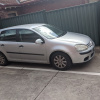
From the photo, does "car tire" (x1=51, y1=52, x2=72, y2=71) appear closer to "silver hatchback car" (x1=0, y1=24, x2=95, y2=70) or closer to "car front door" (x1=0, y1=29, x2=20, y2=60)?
"silver hatchback car" (x1=0, y1=24, x2=95, y2=70)

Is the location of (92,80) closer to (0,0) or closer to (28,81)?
(28,81)

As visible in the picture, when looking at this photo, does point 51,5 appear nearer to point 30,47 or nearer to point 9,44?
point 9,44

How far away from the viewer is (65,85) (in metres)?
4.24

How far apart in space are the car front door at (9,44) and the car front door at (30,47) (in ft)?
0.81

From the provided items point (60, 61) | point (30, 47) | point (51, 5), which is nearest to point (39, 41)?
point (30, 47)

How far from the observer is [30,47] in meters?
5.55

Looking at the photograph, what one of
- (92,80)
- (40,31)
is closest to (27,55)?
(40,31)

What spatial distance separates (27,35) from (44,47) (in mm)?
869

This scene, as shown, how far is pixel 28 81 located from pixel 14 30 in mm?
2250

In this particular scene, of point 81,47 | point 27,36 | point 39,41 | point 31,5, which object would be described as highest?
point 31,5

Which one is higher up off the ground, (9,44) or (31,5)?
(31,5)

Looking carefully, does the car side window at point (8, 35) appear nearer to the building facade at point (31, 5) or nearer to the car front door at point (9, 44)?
the car front door at point (9, 44)

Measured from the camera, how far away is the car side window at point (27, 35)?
18.1 feet

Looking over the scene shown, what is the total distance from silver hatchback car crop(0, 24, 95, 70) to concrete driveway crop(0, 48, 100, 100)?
34 cm
